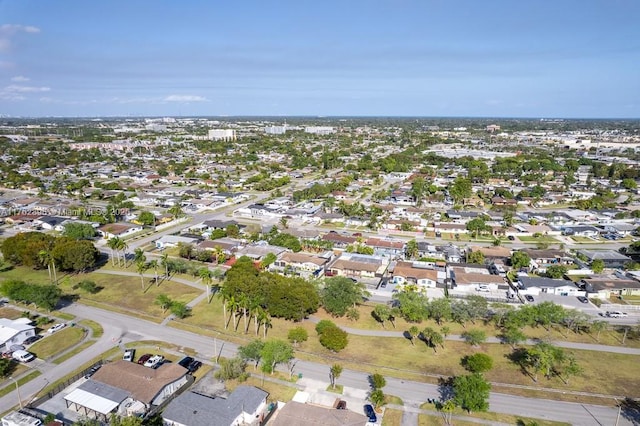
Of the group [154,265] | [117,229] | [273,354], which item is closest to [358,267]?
[273,354]

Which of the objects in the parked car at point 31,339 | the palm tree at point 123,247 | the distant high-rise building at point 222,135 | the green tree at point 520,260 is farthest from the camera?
the distant high-rise building at point 222,135

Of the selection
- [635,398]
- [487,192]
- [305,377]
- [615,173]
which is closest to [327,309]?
[305,377]

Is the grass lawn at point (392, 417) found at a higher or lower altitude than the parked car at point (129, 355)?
lower

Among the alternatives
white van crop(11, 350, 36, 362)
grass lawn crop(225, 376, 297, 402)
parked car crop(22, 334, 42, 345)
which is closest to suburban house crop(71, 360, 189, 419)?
grass lawn crop(225, 376, 297, 402)

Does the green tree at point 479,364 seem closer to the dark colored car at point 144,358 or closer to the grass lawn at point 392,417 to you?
the grass lawn at point 392,417

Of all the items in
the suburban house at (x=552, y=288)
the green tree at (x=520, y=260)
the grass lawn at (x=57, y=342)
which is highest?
the green tree at (x=520, y=260)

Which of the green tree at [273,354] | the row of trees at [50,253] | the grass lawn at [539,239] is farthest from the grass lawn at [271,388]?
the grass lawn at [539,239]

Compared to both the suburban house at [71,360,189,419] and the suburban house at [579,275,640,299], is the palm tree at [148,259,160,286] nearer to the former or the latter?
the suburban house at [71,360,189,419]
